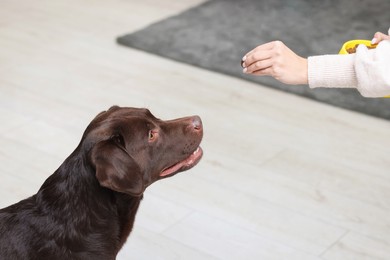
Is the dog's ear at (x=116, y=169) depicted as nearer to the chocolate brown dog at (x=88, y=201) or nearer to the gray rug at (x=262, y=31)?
the chocolate brown dog at (x=88, y=201)

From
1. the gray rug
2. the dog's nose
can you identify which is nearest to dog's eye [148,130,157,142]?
the dog's nose

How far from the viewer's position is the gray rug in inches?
158

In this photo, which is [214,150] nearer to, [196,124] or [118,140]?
[196,124]

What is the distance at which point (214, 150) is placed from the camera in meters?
3.30

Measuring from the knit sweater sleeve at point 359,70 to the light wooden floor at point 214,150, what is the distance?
32.4 inches

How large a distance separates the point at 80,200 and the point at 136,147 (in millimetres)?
190

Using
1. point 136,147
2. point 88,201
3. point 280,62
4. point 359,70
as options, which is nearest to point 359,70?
point 359,70

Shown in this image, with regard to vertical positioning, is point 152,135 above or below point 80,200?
above

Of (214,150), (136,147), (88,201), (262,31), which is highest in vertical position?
(136,147)

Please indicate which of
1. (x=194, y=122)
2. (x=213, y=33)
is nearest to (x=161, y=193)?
(x=194, y=122)

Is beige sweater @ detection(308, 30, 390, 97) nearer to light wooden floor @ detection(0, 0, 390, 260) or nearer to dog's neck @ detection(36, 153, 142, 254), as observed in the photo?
dog's neck @ detection(36, 153, 142, 254)

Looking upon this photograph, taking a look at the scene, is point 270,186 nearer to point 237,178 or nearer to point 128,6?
point 237,178

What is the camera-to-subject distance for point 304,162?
323cm

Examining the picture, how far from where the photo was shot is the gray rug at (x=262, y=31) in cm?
402
